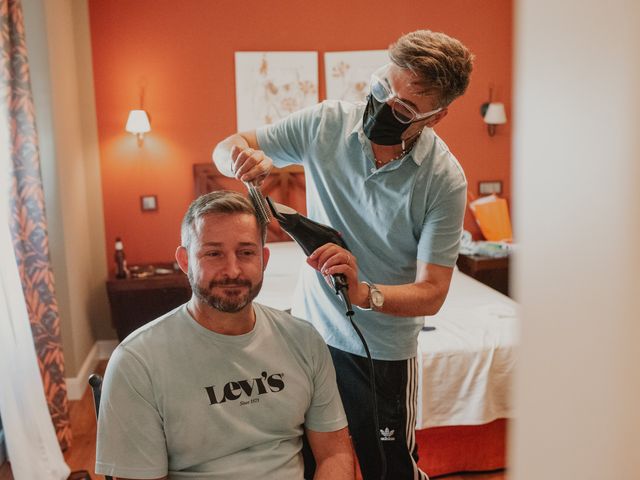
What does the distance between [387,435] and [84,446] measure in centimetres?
199

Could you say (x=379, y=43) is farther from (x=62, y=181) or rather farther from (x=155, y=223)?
(x=62, y=181)

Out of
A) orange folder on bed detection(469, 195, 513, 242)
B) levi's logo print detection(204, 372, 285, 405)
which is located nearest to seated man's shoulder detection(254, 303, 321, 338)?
levi's logo print detection(204, 372, 285, 405)

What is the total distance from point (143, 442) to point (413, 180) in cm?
83

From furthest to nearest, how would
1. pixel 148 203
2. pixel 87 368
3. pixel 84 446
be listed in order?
pixel 148 203
pixel 87 368
pixel 84 446

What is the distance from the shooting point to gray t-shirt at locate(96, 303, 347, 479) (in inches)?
56.1

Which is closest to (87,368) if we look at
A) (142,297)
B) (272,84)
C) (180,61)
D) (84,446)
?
(142,297)

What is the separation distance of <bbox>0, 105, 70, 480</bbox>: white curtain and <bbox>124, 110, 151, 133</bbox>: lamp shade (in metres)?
1.44

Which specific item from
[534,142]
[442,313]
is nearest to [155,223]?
[442,313]

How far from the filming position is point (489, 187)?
15.6ft

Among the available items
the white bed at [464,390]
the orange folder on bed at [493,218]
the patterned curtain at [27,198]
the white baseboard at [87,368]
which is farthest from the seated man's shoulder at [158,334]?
the orange folder on bed at [493,218]

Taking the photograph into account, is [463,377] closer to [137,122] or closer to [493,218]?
[493,218]

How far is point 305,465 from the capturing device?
5.58 feet

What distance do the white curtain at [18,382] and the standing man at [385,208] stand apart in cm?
123

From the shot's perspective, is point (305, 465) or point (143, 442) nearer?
point (143, 442)
